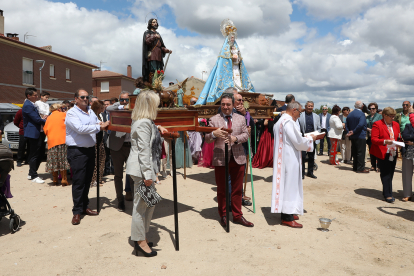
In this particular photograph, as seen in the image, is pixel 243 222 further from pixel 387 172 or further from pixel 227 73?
pixel 227 73

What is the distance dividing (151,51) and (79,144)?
1.91 m

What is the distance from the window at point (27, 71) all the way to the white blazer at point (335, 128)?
23.9 metres

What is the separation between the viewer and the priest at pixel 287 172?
461 centimetres

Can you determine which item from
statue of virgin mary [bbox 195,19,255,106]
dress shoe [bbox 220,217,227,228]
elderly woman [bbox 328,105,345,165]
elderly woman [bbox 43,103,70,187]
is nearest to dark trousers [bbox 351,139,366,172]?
elderly woman [bbox 328,105,345,165]

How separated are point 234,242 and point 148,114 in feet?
→ 6.82

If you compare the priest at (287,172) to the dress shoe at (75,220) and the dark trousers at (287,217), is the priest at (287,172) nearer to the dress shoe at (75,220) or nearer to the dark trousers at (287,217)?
the dark trousers at (287,217)

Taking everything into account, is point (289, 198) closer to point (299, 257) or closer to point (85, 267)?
point (299, 257)

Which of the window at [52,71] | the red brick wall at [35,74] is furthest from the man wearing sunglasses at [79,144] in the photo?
the window at [52,71]

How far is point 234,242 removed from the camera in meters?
4.08

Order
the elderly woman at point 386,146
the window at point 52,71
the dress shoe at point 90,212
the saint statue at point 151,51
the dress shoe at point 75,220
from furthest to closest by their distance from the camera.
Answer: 1. the window at point 52,71
2. the elderly woman at point 386,146
3. the dress shoe at point 90,212
4. the saint statue at point 151,51
5. the dress shoe at point 75,220

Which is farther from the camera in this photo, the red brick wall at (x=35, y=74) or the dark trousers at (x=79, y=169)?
the red brick wall at (x=35, y=74)

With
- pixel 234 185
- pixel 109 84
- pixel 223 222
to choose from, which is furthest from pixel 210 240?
pixel 109 84

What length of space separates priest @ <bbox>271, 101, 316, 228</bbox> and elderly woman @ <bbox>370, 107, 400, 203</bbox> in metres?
2.51

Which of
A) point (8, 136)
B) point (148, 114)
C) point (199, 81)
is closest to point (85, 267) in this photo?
point (148, 114)
